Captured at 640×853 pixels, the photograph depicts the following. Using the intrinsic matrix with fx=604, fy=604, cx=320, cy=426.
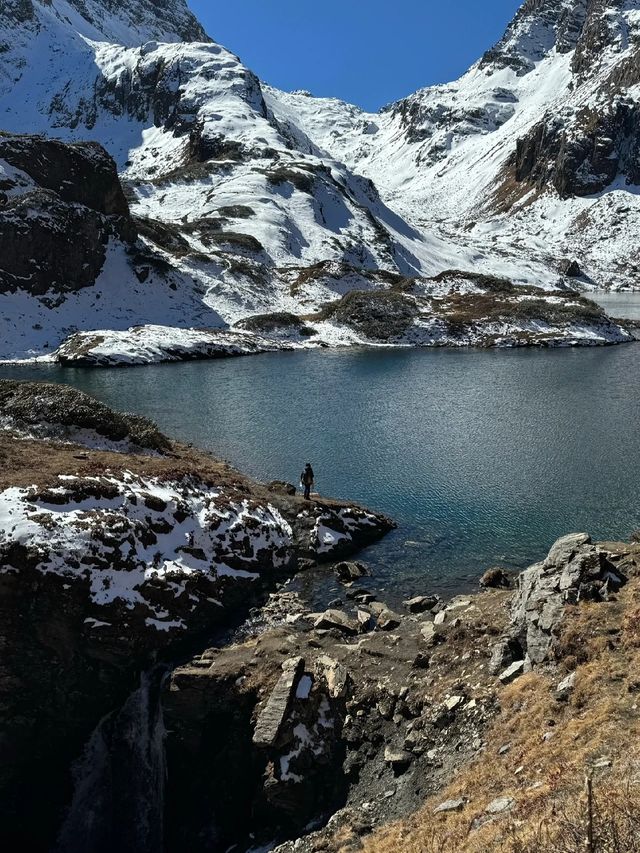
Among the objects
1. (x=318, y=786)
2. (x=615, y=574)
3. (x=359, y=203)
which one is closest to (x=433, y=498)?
(x=615, y=574)

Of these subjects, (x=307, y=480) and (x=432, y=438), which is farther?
(x=432, y=438)

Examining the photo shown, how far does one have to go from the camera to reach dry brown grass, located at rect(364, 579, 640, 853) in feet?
30.1

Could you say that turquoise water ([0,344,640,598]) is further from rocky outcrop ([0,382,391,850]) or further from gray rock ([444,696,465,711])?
gray rock ([444,696,465,711])

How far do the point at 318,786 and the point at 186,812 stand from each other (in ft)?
13.5

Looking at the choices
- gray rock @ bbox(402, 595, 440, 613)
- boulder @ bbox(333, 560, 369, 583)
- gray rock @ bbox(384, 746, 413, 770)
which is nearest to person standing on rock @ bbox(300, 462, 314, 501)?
boulder @ bbox(333, 560, 369, 583)

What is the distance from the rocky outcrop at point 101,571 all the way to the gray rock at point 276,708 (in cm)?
490

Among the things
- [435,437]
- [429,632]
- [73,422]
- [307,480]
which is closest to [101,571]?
[429,632]

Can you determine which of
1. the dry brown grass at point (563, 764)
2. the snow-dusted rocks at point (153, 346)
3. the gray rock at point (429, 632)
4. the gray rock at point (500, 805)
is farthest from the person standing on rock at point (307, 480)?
the snow-dusted rocks at point (153, 346)

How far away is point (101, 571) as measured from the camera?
70.8ft

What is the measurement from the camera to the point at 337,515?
2986 centimetres

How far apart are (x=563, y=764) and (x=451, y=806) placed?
2469mm

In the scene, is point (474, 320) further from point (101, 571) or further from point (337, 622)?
point (101, 571)

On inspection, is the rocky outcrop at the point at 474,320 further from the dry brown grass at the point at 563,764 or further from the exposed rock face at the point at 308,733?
the dry brown grass at the point at 563,764

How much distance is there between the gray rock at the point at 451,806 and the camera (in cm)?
1198
